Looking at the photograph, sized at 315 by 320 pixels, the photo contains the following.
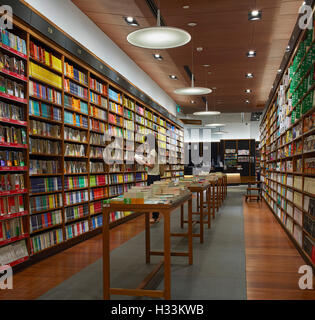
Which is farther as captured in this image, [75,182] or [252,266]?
[75,182]

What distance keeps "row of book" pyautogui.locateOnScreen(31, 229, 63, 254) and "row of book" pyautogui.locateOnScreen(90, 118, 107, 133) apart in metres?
2.18

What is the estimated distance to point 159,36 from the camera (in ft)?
16.0

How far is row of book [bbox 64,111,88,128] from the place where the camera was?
18.2 ft

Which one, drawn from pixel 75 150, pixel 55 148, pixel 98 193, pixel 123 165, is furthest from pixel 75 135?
pixel 123 165

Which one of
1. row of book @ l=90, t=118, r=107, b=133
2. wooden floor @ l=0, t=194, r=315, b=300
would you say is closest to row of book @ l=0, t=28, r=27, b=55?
row of book @ l=90, t=118, r=107, b=133

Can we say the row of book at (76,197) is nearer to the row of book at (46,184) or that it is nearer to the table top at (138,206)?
the row of book at (46,184)

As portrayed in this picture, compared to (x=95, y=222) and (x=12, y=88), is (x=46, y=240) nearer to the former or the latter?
(x=95, y=222)

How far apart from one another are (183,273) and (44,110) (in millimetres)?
2942

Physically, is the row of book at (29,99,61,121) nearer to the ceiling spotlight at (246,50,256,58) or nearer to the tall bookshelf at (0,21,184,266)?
the tall bookshelf at (0,21,184,266)

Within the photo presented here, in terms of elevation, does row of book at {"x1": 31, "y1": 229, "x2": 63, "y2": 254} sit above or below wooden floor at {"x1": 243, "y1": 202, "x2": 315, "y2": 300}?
above

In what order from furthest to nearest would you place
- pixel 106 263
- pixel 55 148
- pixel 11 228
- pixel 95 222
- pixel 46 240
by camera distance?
pixel 95 222
pixel 55 148
pixel 46 240
pixel 11 228
pixel 106 263

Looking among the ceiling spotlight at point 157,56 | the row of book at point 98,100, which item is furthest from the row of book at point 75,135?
the ceiling spotlight at point 157,56

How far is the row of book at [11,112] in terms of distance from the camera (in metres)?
3.97
